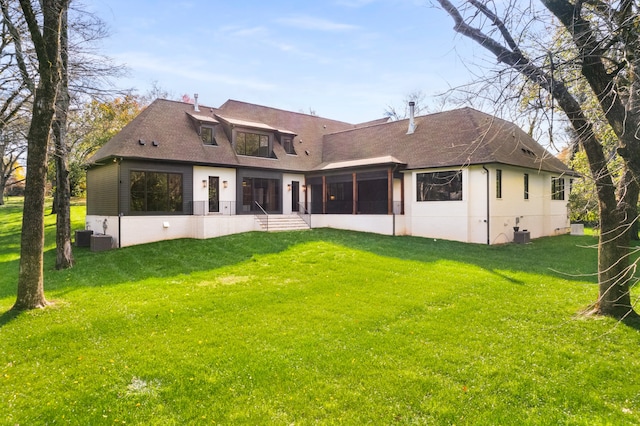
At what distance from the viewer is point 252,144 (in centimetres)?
2094

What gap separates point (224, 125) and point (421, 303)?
54.8ft

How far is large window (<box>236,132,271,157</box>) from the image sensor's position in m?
20.4

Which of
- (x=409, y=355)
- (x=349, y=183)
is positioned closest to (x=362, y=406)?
(x=409, y=355)

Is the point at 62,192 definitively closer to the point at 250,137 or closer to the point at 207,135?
the point at 207,135

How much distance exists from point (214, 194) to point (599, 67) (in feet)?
53.3

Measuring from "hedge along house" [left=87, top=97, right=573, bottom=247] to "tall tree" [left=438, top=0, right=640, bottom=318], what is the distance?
8.73m

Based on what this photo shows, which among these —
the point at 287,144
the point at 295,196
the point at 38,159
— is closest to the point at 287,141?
the point at 287,144

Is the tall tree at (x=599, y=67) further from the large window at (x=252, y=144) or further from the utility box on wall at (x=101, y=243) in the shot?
the large window at (x=252, y=144)

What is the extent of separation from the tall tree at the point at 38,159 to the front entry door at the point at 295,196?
49.8 feet

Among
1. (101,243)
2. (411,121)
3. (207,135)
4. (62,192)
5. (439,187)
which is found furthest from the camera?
(411,121)

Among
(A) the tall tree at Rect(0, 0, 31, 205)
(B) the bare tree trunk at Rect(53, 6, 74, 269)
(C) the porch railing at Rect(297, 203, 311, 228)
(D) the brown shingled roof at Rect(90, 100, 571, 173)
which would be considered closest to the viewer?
(A) the tall tree at Rect(0, 0, 31, 205)

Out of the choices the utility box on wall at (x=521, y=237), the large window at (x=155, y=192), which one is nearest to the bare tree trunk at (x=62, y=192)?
the large window at (x=155, y=192)

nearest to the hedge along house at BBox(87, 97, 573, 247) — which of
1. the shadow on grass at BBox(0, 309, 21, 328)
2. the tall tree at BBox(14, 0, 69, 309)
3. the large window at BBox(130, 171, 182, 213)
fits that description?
the large window at BBox(130, 171, 182, 213)

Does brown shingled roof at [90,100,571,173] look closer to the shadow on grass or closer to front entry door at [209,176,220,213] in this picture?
front entry door at [209,176,220,213]
